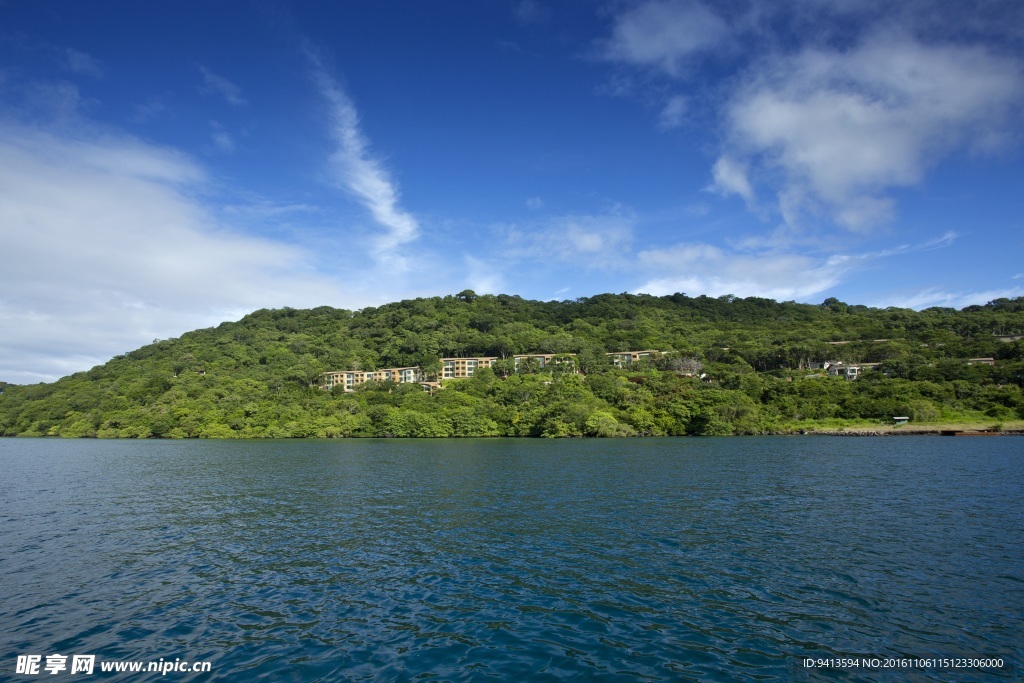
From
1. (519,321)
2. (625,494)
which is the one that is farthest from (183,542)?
(519,321)

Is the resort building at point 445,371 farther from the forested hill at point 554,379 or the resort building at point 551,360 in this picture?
the forested hill at point 554,379

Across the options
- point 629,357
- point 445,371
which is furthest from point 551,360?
point 445,371

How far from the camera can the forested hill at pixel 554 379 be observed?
316ft

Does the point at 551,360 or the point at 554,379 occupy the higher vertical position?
the point at 551,360

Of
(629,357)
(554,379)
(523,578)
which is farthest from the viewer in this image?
(629,357)

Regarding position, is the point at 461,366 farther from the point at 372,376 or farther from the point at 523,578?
the point at 523,578

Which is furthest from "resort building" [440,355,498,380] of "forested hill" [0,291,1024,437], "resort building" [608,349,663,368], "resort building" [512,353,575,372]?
"resort building" [608,349,663,368]

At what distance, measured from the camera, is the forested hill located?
96.4 metres

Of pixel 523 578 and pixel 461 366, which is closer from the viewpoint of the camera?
pixel 523 578

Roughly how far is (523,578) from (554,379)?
9700cm

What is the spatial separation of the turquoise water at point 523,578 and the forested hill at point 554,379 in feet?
218

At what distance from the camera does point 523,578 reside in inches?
649

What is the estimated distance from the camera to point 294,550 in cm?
1998

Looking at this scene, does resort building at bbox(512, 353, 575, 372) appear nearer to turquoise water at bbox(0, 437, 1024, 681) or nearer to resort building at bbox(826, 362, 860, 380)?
resort building at bbox(826, 362, 860, 380)
